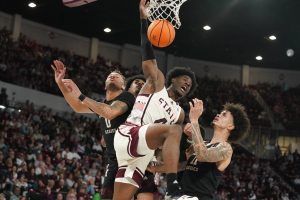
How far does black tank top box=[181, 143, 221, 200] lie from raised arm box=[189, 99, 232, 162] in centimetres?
17

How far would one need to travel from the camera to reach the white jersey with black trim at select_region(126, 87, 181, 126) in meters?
5.37

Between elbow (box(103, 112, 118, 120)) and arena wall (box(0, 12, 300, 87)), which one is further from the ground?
arena wall (box(0, 12, 300, 87))

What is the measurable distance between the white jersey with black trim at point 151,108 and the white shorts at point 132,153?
15 cm

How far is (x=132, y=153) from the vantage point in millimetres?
5207

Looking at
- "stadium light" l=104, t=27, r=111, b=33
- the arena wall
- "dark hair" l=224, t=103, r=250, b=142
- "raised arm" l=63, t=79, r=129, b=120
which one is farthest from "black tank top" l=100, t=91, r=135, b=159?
"stadium light" l=104, t=27, r=111, b=33

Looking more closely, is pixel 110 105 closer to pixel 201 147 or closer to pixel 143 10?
pixel 143 10

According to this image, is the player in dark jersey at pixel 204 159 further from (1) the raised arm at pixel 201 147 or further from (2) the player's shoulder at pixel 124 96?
A: (2) the player's shoulder at pixel 124 96

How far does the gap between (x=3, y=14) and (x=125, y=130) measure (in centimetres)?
1995

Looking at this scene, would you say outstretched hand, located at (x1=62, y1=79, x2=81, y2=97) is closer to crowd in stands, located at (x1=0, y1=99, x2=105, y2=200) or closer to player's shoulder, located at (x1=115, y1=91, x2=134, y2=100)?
player's shoulder, located at (x1=115, y1=91, x2=134, y2=100)

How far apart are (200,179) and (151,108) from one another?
0.93 meters

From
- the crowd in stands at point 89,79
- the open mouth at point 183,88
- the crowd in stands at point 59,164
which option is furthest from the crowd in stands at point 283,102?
the open mouth at point 183,88

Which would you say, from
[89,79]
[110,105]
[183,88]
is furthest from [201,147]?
[89,79]

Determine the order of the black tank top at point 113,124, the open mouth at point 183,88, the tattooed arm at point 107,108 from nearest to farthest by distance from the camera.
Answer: the tattooed arm at point 107,108
the open mouth at point 183,88
the black tank top at point 113,124

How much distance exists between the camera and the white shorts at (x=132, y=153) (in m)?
5.13
